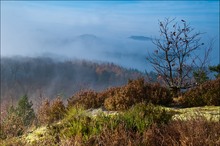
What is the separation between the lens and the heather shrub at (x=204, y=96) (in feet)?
45.3

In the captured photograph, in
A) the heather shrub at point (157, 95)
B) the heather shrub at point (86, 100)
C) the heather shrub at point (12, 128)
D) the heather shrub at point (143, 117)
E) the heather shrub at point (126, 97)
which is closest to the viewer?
the heather shrub at point (143, 117)

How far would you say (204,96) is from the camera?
14031 mm

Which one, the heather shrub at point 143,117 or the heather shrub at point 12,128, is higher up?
the heather shrub at point 143,117

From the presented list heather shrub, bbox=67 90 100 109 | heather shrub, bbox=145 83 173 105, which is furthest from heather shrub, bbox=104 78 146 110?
heather shrub, bbox=67 90 100 109

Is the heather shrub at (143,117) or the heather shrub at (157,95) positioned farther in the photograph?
the heather shrub at (157,95)

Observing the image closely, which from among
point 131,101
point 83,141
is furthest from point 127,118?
point 131,101

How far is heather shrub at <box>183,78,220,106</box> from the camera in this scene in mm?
13812

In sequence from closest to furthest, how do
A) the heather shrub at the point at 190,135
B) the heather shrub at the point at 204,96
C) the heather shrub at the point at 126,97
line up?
the heather shrub at the point at 190,135, the heather shrub at the point at 126,97, the heather shrub at the point at 204,96

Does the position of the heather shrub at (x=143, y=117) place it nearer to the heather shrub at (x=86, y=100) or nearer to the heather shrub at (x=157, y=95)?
the heather shrub at (x=157, y=95)

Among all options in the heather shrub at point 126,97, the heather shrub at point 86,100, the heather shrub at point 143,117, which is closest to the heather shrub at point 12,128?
the heather shrub at point 86,100

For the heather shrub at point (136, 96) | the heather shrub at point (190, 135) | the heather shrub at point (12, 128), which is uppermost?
the heather shrub at point (136, 96)

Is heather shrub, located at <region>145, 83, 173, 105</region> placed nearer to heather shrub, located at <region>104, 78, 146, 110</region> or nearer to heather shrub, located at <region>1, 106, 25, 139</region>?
→ heather shrub, located at <region>104, 78, 146, 110</region>

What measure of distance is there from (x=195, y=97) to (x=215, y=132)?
8064mm

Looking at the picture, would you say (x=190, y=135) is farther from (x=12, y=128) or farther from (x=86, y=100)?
(x=86, y=100)
